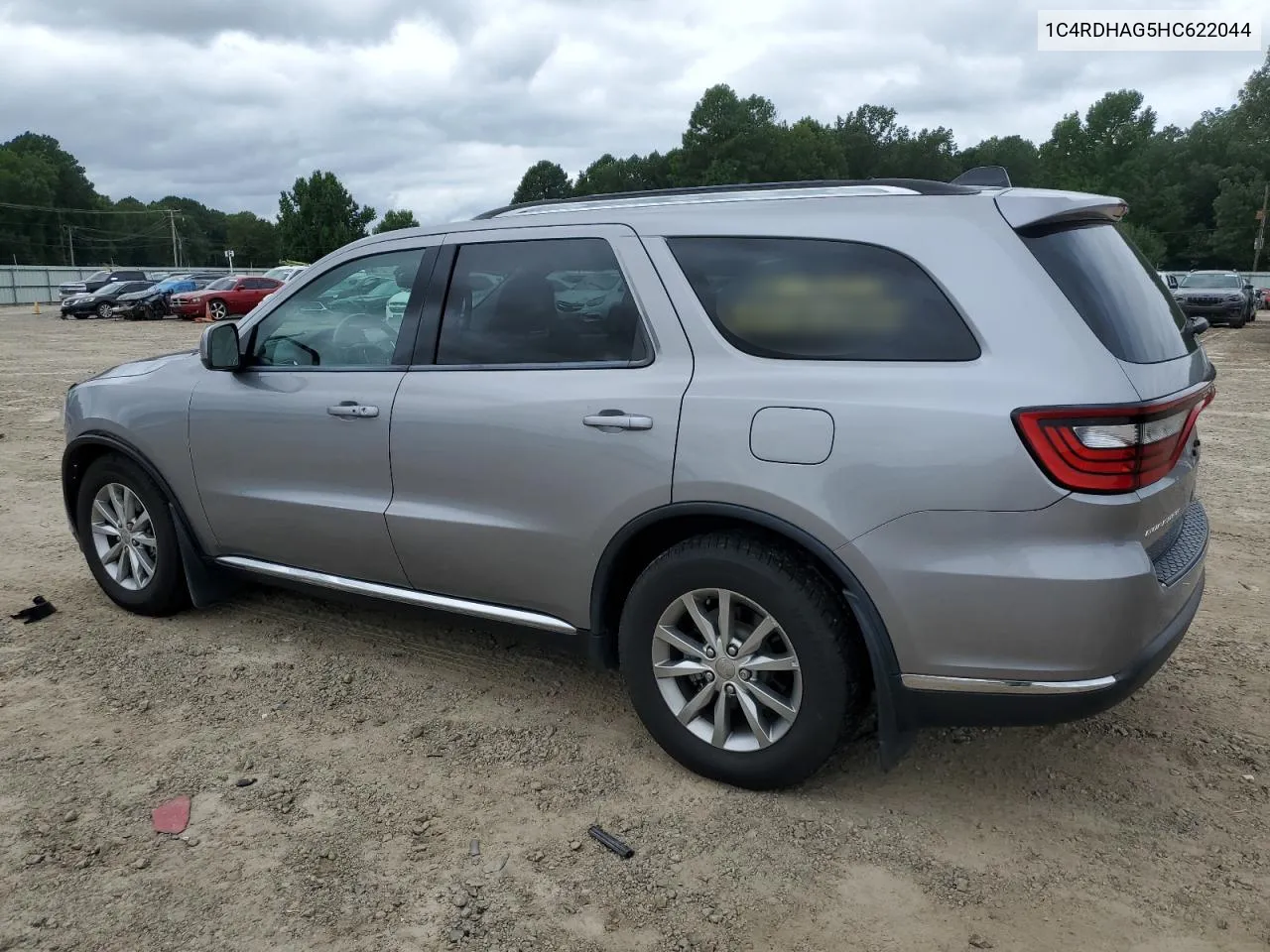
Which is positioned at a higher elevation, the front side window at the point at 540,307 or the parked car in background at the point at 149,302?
the front side window at the point at 540,307

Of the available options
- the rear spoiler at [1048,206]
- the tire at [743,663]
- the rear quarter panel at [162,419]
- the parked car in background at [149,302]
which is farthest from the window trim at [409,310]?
the parked car in background at [149,302]

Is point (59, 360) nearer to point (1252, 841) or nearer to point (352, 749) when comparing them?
point (352, 749)

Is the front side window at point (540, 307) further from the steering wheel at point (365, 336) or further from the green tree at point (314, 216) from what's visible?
the green tree at point (314, 216)

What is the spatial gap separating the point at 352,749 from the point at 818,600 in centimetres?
172

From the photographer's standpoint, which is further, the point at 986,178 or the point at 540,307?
the point at 540,307

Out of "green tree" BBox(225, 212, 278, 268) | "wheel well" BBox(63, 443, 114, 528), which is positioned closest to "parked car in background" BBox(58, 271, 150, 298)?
"wheel well" BBox(63, 443, 114, 528)

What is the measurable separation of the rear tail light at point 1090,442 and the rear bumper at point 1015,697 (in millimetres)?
516

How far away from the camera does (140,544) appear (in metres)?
4.77

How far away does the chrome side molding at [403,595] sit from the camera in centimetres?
356

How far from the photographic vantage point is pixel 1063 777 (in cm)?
330

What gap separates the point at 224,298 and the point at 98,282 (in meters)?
14.3

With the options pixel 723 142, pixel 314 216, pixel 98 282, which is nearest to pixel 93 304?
pixel 98 282

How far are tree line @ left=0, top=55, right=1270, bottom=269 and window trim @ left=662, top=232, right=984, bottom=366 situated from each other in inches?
2568

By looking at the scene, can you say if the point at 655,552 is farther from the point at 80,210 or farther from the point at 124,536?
the point at 80,210
